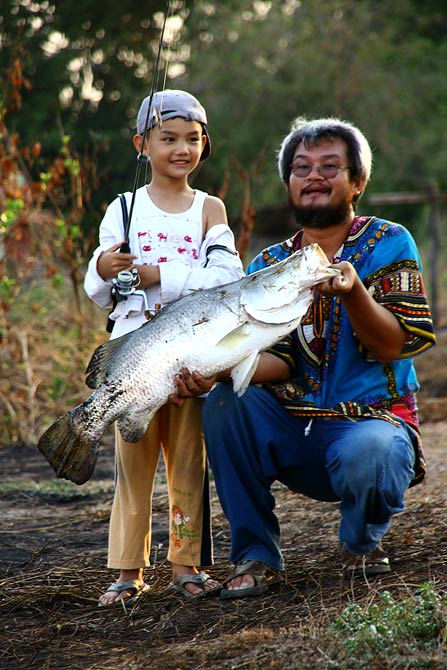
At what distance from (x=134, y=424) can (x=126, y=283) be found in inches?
20.2

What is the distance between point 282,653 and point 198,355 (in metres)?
1.01

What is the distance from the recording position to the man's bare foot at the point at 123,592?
3.44m

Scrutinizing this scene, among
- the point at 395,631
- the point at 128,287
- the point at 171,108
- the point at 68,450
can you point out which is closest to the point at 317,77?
the point at 171,108

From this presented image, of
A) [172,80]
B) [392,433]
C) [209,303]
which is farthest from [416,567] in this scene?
[172,80]

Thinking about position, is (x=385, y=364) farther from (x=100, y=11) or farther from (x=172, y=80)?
(x=172, y=80)

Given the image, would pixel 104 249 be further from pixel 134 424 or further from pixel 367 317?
pixel 367 317

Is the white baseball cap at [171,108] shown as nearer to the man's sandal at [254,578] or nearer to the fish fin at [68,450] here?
the fish fin at [68,450]

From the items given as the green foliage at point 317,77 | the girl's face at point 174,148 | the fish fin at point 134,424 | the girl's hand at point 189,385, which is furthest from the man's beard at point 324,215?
the green foliage at point 317,77

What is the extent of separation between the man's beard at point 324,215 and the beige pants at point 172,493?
0.77 meters

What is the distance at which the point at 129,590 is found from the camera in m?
3.48

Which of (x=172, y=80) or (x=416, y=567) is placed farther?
(x=172, y=80)

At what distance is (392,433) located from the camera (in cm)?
326

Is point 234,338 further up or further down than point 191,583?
further up

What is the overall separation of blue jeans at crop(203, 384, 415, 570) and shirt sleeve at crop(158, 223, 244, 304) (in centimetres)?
38
